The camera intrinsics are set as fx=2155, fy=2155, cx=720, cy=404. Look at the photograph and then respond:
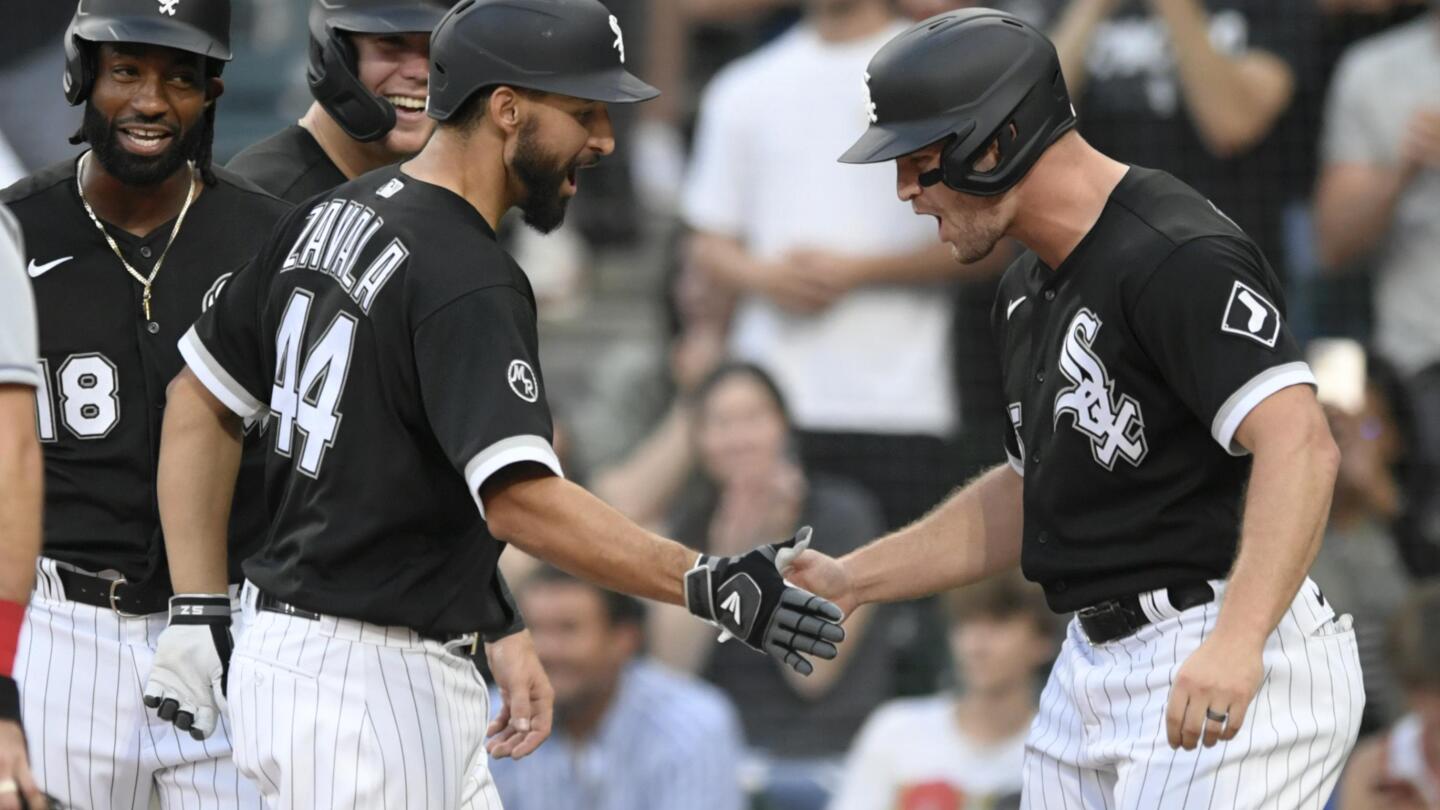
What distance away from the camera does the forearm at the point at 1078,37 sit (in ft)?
23.5

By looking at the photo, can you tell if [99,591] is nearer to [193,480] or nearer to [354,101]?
[193,480]

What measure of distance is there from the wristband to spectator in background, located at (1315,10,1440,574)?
5026 mm

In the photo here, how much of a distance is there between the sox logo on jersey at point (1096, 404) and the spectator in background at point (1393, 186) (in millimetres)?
3500

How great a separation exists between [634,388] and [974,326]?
4.46 ft

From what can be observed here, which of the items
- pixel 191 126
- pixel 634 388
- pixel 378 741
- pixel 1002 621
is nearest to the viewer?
pixel 378 741

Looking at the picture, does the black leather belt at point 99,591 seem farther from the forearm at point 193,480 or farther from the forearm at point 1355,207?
the forearm at point 1355,207

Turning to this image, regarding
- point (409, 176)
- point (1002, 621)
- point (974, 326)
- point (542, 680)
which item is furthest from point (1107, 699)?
point (974, 326)

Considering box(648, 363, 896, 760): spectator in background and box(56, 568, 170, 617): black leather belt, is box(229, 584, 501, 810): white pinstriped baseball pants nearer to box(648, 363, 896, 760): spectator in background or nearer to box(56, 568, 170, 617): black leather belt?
box(56, 568, 170, 617): black leather belt

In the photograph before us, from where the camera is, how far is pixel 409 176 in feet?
12.4

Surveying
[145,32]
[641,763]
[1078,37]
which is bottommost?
[641,763]

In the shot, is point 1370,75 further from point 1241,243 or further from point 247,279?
point 247,279

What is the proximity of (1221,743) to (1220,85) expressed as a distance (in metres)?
3.98

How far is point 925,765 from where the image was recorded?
6.41 metres

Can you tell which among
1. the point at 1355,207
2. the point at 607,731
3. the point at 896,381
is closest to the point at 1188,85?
the point at 1355,207
